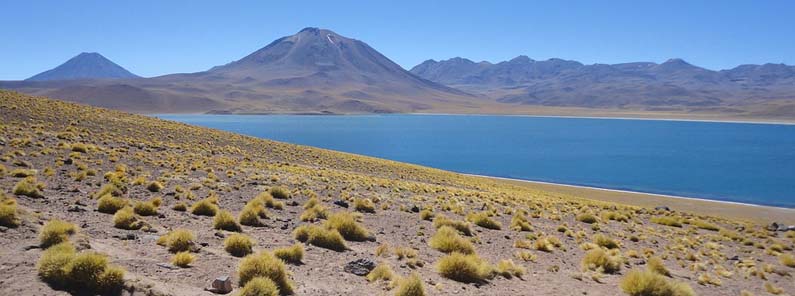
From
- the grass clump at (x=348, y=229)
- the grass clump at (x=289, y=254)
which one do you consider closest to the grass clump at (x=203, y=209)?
the grass clump at (x=348, y=229)

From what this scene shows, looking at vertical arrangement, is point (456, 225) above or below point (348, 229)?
below

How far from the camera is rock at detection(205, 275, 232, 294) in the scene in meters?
5.94

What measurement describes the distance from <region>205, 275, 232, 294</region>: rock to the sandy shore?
31762 mm

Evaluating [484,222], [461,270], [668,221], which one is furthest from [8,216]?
[668,221]

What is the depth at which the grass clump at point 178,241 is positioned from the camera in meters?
7.46

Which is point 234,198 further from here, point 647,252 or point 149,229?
point 647,252

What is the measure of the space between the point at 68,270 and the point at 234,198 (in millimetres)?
8370

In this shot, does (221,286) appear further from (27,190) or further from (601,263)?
(601,263)

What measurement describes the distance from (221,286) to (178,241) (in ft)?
6.63

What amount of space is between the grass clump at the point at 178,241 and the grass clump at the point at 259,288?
2151 millimetres

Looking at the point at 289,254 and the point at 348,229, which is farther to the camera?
the point at 348,229

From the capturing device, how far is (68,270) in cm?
531

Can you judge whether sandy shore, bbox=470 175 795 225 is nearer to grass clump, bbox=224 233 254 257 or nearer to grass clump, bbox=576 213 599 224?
grass clump, bbox=576 213 599 224

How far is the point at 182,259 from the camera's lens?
678 cm
